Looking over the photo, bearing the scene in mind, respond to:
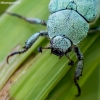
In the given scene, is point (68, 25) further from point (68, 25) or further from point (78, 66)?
point (78, 66)

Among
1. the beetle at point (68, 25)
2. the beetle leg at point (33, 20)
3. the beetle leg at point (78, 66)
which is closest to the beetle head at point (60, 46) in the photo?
the beetle at point (68, 25)

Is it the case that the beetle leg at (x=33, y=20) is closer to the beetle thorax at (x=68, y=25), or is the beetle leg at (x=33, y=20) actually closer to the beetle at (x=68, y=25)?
the beetle at (x=68, y=25)

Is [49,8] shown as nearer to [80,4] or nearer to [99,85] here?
[80,4]

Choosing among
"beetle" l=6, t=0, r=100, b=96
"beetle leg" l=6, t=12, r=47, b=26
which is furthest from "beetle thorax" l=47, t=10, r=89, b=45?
"beetle leg" l=6, t=12, r=47, b=26

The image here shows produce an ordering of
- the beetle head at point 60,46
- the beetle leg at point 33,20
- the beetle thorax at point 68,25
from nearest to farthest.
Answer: the beetle head at point 60,46
the beetle thorax at point 68,25
the beetle leg at point 33,20

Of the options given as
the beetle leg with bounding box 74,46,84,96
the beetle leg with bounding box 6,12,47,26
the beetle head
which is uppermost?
the beetle leg with bounding box 6,12,47,26

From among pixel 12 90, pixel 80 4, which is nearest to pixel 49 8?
pixel 80 4

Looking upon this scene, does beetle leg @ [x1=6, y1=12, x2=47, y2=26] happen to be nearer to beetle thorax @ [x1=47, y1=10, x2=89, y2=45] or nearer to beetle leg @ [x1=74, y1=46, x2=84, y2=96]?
beetle thorax @ [x1=47, y1=10, x2=89, y2=45]
